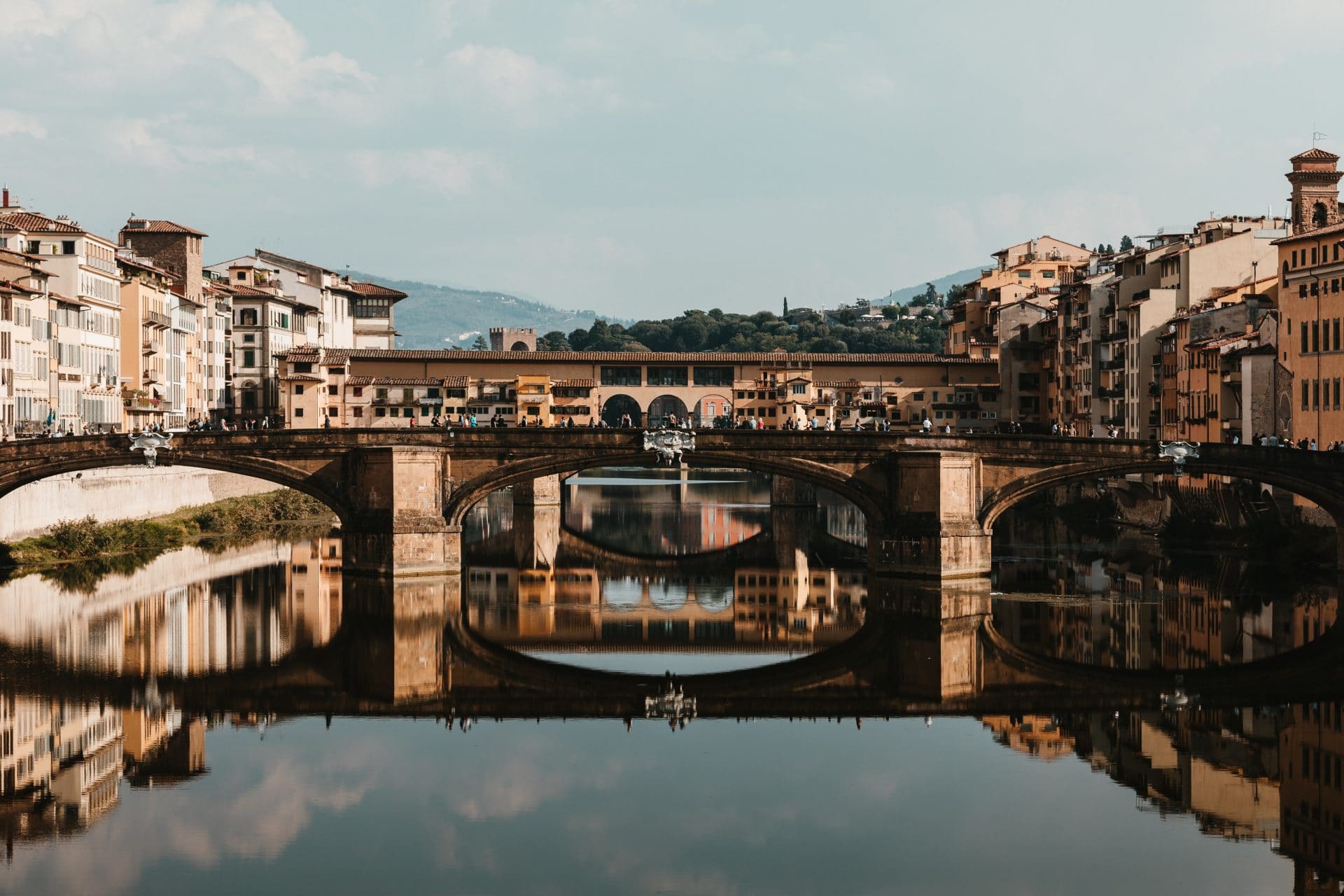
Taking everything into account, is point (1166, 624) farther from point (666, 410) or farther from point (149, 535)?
point (666, 410)

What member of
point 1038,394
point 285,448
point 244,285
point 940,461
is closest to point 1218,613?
point 940,461

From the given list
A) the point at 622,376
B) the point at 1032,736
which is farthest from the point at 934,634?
the point at 622,376

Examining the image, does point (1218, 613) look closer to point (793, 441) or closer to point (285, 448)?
point (793, 441)

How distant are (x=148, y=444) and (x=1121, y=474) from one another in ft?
112

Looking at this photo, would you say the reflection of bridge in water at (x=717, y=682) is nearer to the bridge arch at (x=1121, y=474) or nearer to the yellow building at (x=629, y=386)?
the bridge arch at (x=1121, y=474)

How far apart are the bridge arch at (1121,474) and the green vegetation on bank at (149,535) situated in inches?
1221

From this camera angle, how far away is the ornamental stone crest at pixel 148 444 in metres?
64.1

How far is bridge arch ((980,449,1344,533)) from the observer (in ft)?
201

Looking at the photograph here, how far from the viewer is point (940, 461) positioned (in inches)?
2473

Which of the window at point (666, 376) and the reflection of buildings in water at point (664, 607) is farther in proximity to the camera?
the window at point (666, 376)

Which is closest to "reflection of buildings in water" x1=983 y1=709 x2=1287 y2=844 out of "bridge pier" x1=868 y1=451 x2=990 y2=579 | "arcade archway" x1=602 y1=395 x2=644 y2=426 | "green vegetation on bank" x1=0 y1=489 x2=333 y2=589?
"bridge pier" x1=868 y1=451 x2=990 y2=579

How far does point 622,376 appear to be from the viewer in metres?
118

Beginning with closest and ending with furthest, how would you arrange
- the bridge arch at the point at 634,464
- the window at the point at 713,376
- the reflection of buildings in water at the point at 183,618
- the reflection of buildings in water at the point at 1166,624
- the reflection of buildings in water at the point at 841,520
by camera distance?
1. the reflection of buildings in water at the point at 183,618
2. the reflection of buildings in water at the point at 1166,624
3. the bridge arch at the point at 634,464
4. the reflection of buildings in water at the point at 841,520
5. the window at the point at 713,376

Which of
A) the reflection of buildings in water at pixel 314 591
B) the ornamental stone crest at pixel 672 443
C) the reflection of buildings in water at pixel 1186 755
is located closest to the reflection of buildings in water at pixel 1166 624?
the reflection of buildings in water at pixel 1186 755
